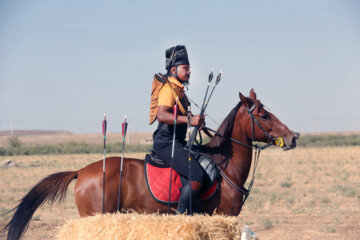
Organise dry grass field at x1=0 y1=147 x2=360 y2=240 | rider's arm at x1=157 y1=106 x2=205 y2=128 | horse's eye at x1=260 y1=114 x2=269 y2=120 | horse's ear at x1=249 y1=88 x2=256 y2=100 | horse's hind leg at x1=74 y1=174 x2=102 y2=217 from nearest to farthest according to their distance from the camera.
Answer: horse's hind leg at x1=74 y1=174 x2=102 y2=217 < rider's arm at x1=157 y1=106 x2=205 y2=128 < horse's eye at x1=260 y1=114 x2=269 y2=120 < horse's ear at x1=249 y1=88 x2=256 y2=100 < dry grass field at x1=0 y1=147 x2=360 y2=240

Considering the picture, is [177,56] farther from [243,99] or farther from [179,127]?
[243,99]

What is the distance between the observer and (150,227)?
505cm

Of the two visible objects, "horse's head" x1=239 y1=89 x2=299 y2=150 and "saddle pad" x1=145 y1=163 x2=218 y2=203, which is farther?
"horse's head" x1=239 y1=89 x2=299 y2=150

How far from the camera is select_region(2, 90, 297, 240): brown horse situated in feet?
20.5

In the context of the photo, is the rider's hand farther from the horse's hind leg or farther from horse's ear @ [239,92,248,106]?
the horse's hind leg

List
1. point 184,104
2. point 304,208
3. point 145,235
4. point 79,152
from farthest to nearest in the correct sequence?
point 79,152
point 304,208
point 184,104
point 145,235

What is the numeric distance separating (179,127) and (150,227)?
1914 mm

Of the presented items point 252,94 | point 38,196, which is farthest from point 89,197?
point 252,94

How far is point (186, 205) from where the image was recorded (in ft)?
20.4

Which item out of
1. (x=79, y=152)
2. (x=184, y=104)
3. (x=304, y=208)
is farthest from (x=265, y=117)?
(x=79, y=152)

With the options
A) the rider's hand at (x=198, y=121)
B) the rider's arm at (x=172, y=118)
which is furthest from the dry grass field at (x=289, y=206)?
the rider's hand at (x=198, y=121)

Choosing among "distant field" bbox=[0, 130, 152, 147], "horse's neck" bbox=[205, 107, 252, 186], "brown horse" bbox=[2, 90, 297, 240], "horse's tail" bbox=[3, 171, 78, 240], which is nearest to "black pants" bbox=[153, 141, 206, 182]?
"brown horse" bbox=[2, 90, 297, 240]

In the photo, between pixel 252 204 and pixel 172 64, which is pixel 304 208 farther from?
pixel 172 64

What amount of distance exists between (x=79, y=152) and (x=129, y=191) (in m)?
42.3
